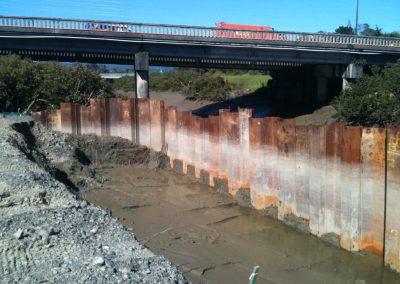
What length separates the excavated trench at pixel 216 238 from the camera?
929 centimetres

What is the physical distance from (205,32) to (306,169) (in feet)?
68.5

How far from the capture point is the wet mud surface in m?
9.27

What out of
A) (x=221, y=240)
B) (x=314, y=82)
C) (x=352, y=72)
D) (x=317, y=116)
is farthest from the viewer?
(x=314, y=82)

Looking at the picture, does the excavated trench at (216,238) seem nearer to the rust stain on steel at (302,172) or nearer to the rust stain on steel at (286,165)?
the rust stain on steel at (286,165)

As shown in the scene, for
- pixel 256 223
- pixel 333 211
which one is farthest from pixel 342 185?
pixel 256 223

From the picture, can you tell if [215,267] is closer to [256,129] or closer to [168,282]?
[168,282]

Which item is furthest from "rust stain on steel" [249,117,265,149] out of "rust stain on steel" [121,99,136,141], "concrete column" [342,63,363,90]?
"concrete column" [342,63,363,90]

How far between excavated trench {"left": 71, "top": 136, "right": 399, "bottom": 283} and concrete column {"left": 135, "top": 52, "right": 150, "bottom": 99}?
527 inches

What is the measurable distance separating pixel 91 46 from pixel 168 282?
81.5 feet

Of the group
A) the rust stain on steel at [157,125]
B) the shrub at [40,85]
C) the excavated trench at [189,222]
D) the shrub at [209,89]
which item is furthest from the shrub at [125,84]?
the excavated trench at [189,222]

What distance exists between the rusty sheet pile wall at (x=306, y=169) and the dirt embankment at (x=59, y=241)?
477 cm

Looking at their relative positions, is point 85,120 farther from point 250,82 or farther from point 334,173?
point 250,82

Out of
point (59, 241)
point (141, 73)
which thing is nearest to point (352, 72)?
point (141, 73)

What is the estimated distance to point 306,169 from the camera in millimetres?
11242
